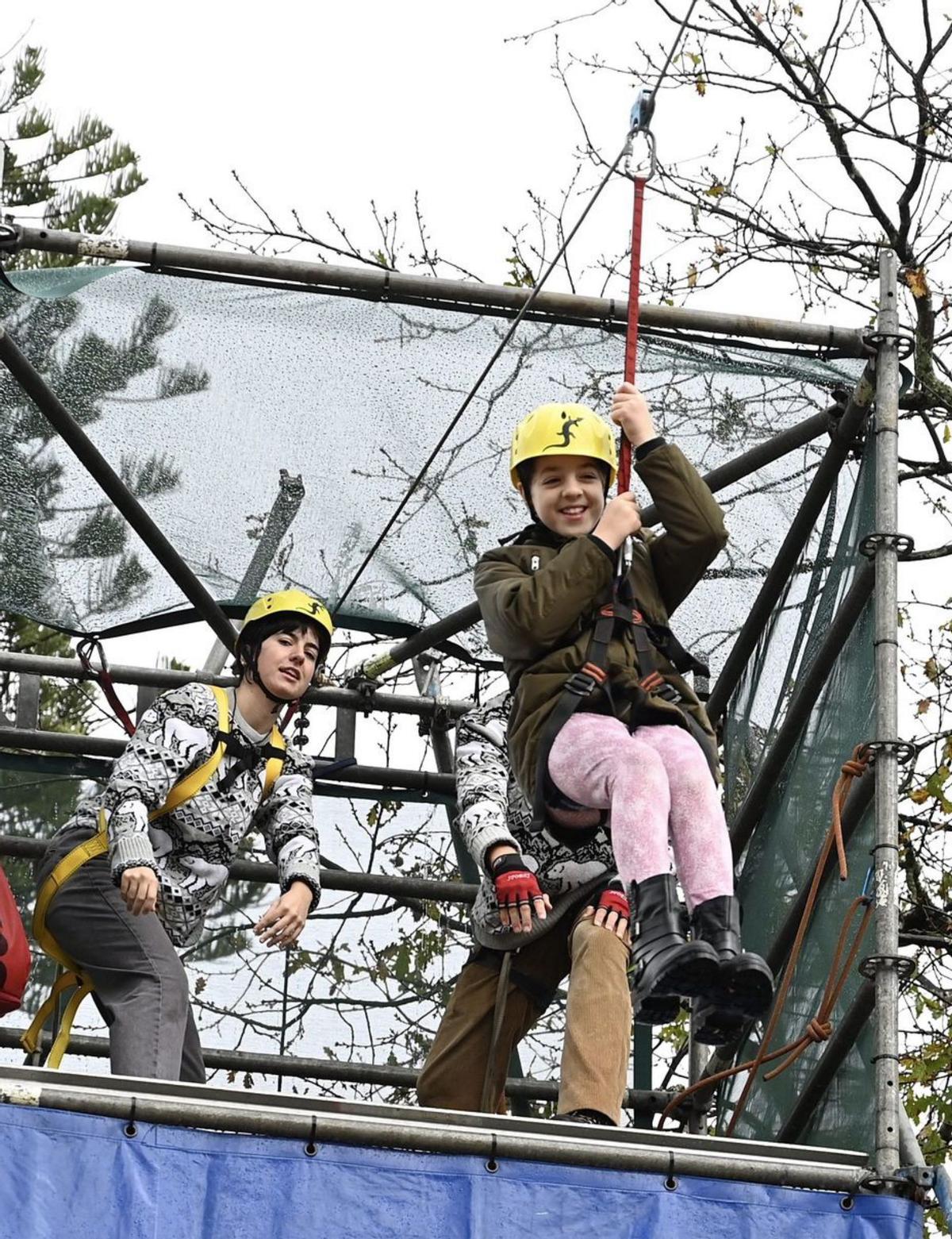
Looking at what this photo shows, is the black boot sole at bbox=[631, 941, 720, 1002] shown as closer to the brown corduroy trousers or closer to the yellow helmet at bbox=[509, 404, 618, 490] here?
the brown corduroy trousers

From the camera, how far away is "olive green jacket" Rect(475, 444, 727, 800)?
4.74m

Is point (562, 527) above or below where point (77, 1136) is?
above

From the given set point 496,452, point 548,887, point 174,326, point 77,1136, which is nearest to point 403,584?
point 496,452

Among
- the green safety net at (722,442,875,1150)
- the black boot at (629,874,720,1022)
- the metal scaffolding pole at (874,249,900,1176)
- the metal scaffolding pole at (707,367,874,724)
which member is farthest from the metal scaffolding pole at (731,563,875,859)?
the black boot at (629,874,720,1022)

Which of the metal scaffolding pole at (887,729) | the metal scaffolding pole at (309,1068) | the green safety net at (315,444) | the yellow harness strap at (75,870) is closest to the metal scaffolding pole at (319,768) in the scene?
the green safety net at (315,444)

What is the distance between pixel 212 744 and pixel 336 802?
1558mm

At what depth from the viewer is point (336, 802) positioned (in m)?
6.57

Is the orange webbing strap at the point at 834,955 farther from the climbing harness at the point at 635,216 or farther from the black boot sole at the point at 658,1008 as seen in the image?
the climbing harness at the point at 635,216

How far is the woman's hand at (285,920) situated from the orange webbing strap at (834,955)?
1.09 meters

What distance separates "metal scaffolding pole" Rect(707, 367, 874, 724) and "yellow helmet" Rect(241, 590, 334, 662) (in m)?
1.44

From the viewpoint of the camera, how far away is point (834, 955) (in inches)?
194

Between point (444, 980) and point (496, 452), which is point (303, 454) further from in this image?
point (444, 980)

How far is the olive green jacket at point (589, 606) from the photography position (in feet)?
15.6

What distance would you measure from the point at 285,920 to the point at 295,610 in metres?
0.92
